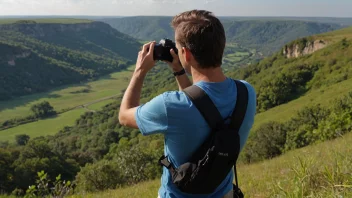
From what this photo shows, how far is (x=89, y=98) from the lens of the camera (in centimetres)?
11950

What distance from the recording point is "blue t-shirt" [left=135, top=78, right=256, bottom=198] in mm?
1950

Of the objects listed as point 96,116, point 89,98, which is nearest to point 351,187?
point 96,116

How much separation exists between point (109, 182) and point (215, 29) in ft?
67.0

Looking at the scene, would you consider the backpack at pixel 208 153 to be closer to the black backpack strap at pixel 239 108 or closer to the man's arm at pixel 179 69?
the black backpack strap at pixel 239 108

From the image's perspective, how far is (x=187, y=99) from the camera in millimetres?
1978

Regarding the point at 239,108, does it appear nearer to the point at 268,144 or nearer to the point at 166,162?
the point at 166,162

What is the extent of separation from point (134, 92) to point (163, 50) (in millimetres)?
413

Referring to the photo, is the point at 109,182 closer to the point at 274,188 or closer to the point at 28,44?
the point at 274,188

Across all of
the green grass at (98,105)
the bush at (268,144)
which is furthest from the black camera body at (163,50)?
the green grass at (98,105)

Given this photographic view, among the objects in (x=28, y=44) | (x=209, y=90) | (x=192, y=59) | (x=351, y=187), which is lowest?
→ (x=28, y=44)

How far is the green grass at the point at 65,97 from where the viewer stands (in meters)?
104

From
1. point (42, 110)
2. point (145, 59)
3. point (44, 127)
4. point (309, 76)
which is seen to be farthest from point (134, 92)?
point (42, 110)

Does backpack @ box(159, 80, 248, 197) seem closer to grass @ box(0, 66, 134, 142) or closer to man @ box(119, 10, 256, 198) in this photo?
man @ box(119, 10, 256, 198)

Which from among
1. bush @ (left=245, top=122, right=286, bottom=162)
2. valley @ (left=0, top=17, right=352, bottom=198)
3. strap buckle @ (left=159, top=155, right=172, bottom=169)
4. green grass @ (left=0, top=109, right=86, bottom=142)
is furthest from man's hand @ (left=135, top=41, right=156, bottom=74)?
green grass @ (left=0, top=109, right=86, bottom=142)
